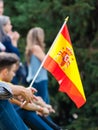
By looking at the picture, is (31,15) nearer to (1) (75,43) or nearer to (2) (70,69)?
(1) (75,43)

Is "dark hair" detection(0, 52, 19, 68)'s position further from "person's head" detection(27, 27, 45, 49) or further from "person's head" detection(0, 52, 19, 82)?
"person's head" detection(27, 27, 45, 49)

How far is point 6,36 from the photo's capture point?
8180 mm

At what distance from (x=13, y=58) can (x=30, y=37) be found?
7.71 ft

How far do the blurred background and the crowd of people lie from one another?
1.03 m

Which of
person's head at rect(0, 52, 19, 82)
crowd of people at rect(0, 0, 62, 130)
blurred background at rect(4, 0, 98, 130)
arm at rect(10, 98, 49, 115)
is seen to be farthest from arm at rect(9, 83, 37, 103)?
blurred background at rect(4, 0, 98, 130)

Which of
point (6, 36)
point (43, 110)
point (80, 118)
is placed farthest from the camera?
point (80, 118)

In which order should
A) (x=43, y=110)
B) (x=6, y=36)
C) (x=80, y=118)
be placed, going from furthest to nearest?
(x=80, y=118) < (x=6, y=36) < (x=43, y=110)

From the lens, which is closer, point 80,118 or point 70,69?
point 70,69

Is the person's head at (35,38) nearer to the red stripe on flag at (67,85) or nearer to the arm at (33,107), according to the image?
the arm at (33,107)

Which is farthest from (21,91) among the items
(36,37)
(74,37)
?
(74,37)

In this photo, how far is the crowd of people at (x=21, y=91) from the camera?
5000 millimetres

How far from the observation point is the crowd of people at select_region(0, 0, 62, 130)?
500cm

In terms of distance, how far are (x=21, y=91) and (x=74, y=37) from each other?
203 inches

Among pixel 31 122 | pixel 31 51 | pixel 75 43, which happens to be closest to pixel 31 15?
pixel 75 43
